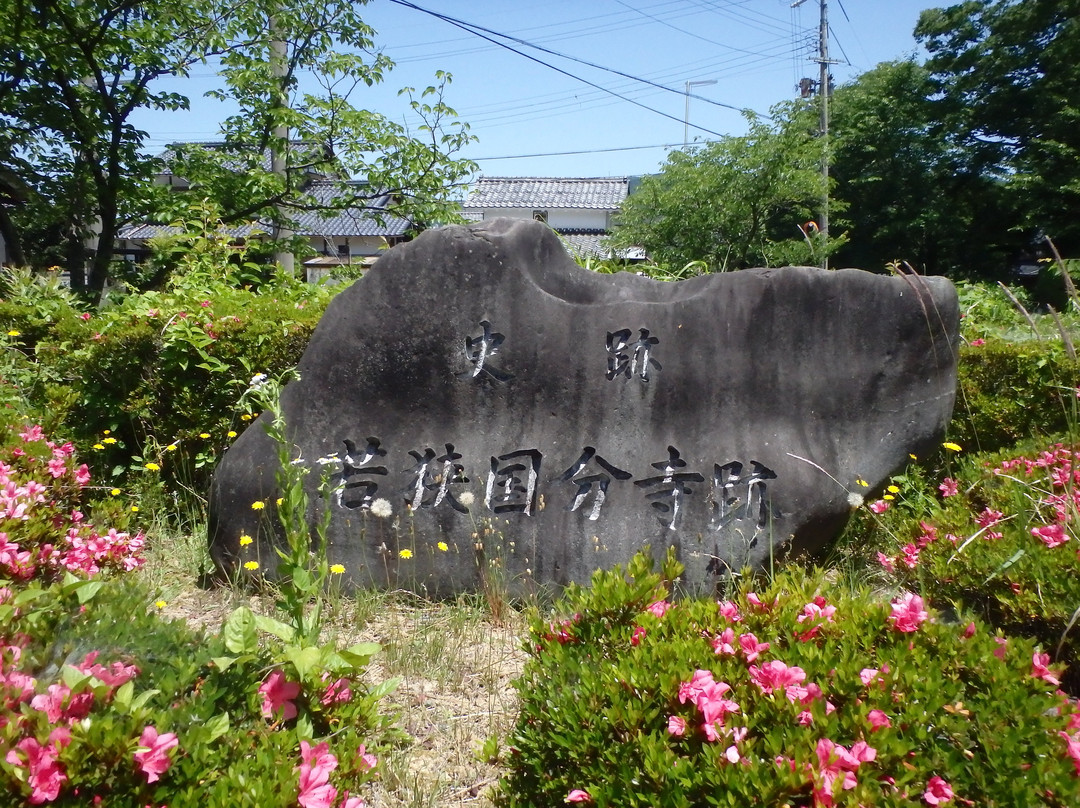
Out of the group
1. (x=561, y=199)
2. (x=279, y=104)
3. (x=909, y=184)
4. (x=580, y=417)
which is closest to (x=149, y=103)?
(x=279, y=104)

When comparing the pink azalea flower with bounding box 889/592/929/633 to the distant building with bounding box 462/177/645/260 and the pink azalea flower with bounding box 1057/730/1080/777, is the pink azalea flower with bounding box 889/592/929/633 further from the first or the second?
the distant building with bounding box 462/177/645/260

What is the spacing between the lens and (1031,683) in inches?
72.7

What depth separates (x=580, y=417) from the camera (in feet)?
12.1

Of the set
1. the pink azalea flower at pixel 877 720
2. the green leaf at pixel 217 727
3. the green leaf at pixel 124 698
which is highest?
the green leaf at pixel 124 698

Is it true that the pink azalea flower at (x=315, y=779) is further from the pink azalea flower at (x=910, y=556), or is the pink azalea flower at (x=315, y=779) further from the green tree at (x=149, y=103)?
the green tree at (x=149, y=103)

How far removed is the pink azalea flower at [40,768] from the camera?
153 centimetres

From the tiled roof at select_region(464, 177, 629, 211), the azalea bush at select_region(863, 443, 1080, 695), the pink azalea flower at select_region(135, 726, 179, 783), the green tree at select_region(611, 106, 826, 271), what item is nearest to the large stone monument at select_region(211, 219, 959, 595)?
the azalea bush at select_region(863, 443, 1080, 695)

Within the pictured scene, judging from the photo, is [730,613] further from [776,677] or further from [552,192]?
[552,192]

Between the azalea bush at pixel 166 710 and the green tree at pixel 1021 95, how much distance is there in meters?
20.4

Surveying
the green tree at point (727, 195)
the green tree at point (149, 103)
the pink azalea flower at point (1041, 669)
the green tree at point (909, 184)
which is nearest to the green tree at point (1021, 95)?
the green tree at point (909, 184)

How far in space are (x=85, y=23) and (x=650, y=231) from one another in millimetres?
9070

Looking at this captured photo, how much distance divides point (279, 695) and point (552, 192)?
106ft

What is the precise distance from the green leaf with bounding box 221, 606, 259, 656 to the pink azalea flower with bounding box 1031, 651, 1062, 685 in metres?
1.79

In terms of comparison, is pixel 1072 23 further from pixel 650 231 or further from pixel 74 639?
pixel 74 639
